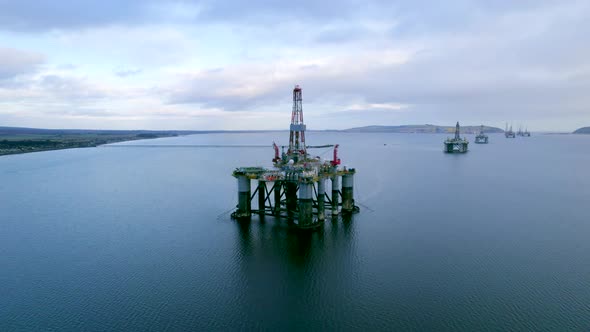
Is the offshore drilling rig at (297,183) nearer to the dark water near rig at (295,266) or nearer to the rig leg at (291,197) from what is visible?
the rig leg at (291,197)

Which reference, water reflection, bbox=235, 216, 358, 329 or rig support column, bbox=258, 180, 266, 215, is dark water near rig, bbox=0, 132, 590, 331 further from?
rig support column, bbox=258, 180, 266, 215

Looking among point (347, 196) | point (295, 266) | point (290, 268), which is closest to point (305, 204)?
point (295, 266)

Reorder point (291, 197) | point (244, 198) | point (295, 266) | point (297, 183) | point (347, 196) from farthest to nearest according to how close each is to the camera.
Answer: point (347, 196) < point (291, 197) < point (244, 198) < point (297, 183) < point (295, 266)

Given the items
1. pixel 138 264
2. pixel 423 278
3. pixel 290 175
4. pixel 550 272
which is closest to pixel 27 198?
pixel 138 264

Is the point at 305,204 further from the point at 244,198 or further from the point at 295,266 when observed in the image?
the point at 295,266

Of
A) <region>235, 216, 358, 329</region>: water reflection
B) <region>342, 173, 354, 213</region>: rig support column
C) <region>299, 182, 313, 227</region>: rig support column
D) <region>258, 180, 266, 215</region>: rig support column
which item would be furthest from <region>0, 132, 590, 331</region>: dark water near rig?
<region>342, 173, 354, 213</region>: rig support column

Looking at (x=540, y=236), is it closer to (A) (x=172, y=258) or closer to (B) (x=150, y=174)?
(A) (x=172, y=258)

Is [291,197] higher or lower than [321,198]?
lower
